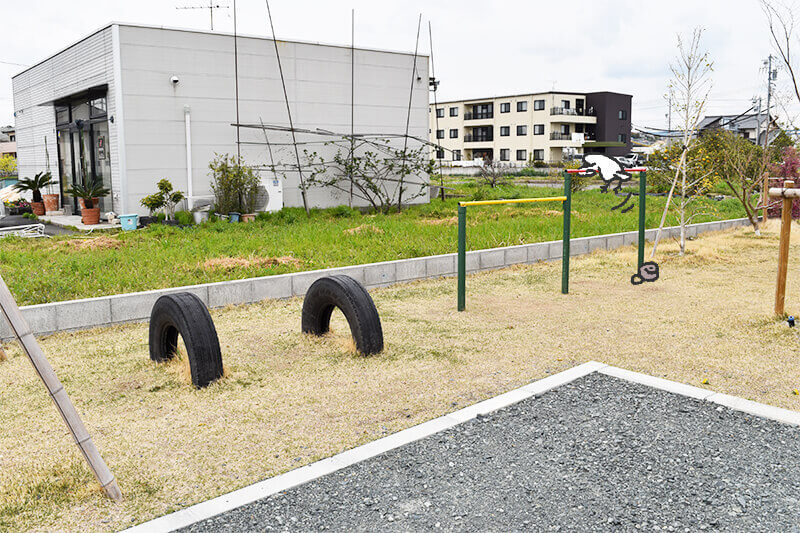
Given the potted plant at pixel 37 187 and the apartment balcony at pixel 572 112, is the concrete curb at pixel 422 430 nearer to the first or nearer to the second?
the potted plant at pixel 37 187

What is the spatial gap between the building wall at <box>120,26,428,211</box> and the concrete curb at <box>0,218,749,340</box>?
860cm

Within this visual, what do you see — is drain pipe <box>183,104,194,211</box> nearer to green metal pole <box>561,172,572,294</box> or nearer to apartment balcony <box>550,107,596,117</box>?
green metal pole <box>561,172,572,294</box>

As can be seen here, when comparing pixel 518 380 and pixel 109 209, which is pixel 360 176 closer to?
pixel 109 209

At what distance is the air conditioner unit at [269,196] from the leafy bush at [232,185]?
13 cm

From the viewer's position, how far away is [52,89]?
18.5 metres

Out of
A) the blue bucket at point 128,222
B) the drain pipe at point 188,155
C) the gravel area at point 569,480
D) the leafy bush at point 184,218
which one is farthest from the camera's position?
the drain pipe at point 188,155

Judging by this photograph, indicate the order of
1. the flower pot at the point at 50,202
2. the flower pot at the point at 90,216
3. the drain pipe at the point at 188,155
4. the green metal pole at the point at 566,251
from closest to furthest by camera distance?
the green metal pole at the point at 566,251 → the flower pot at the point at 90,216 → the drain pipe at the point at 188,155 → the flower pot at the point at 50,202

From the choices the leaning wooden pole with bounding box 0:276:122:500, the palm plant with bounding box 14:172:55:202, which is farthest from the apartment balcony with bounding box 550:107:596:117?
the leaning wooden pole with bounding box 0:276:122:500

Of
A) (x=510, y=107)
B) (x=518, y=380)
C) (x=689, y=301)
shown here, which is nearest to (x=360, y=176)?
(x=689, y=301)

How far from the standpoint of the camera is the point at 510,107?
5662 centimetres

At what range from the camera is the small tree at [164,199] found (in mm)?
14320

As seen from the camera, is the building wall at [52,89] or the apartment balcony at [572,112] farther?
the apartment balcony at [572,112]

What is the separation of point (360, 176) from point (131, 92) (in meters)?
6.26

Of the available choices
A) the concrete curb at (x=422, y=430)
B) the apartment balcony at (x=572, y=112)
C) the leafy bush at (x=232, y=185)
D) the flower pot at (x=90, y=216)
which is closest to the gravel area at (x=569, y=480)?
the concrete curb at (x=422, y=430)
